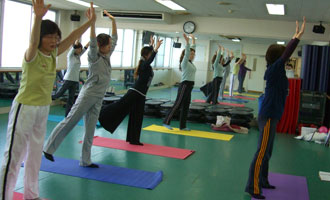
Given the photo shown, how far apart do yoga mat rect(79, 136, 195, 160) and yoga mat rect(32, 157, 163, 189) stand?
86cm

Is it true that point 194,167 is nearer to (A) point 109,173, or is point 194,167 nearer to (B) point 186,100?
(A) point 109,173

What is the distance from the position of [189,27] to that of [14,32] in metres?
4.34

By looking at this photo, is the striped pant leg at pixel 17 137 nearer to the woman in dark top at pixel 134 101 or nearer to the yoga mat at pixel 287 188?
the yoga mat at pixel 287 188

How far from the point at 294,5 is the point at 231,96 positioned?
22.0ft

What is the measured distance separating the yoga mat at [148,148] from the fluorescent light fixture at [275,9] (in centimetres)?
377

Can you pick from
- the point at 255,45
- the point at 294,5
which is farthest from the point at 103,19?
the point at 255,45

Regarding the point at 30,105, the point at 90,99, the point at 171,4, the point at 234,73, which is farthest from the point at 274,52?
the point at 234,73

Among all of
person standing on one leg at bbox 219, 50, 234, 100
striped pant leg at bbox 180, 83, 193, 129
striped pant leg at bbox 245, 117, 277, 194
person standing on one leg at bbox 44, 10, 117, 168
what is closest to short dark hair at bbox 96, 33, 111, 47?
person standing on one leg at bbox 44, 10, 117, 168

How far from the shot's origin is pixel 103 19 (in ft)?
31.4

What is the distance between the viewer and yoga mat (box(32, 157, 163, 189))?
3518 mm

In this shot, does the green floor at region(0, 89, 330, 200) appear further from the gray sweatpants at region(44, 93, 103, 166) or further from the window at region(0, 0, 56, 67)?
the window at region(0, 0, 56, 67)

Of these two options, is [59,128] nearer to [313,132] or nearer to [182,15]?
[313,132]

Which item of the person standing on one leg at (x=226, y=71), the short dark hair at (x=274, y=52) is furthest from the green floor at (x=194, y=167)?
the person standing on one leg at (x=226, y=71)

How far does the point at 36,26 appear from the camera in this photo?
2.24 metres
